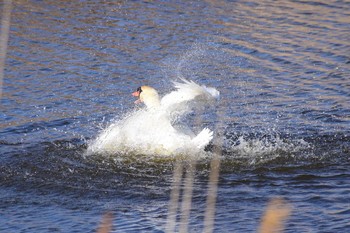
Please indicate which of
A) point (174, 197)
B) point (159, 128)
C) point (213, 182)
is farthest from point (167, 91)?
point (174, 197)

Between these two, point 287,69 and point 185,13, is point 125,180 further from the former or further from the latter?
point 185,13

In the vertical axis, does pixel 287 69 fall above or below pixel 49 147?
above

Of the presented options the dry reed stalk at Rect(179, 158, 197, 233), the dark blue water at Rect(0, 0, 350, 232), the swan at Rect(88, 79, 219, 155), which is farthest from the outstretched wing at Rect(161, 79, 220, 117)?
the dry reed stalk at Rect(179, 158, 197, 233)

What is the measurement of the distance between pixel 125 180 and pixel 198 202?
3.37 ft

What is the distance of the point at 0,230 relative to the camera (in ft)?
21.0

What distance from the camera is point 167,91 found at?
11242 millimetres

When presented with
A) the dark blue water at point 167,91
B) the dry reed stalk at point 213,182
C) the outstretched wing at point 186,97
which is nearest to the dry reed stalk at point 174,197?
the dark blue water at point 167,91

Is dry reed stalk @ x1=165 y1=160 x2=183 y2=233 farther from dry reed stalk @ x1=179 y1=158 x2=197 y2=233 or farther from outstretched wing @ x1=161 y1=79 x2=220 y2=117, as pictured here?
outstretched wing @ x1=161 y1=79 x2=220 y2=117

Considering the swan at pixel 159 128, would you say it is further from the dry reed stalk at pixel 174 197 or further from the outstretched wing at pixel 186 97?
the dry reed stalk at pixel 174 197

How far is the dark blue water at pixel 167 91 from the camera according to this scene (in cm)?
681

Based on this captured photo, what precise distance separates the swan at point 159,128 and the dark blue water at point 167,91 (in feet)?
0.71

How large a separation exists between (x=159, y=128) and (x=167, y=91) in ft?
8.30

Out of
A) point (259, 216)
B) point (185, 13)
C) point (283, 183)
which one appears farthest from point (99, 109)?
point (185, 13)

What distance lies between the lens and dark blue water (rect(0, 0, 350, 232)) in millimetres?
6812
